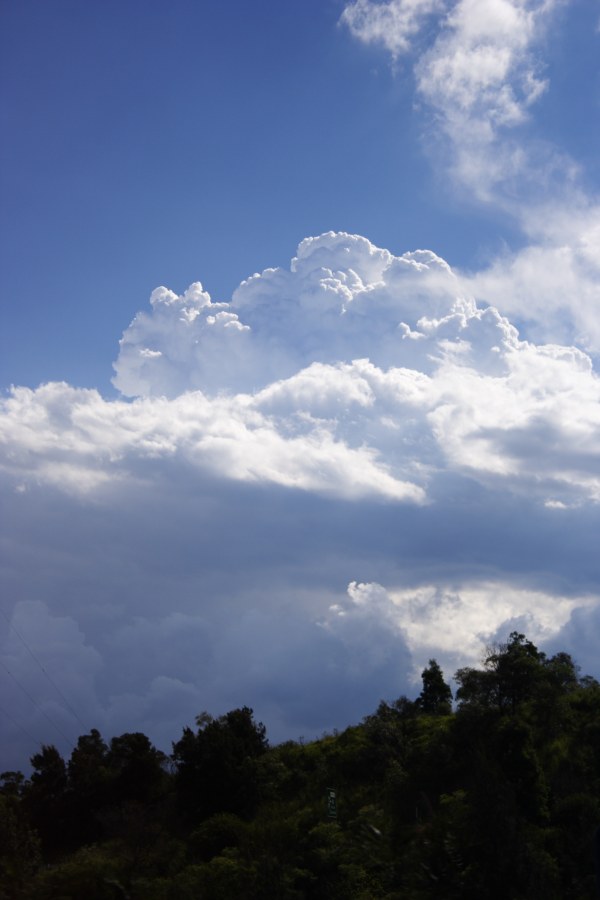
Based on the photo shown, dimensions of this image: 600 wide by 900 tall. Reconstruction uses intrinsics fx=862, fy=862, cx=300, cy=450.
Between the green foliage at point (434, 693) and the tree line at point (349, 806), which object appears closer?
the tree line at point (349, 806)

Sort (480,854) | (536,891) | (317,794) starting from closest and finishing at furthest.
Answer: (536,891) → (480,854) → (317,794)

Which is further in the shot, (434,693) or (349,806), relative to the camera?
(434,693)

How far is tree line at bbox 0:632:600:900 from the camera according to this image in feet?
93.7

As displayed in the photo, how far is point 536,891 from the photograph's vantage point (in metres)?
25.8

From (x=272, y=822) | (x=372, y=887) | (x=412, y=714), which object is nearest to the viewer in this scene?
(x=372, y=887)

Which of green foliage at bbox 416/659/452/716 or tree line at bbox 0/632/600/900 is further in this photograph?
green foliage at bbox 416/659/452/716

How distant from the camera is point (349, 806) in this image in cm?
4566

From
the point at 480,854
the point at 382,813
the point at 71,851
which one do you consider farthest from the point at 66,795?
the point at 480,854

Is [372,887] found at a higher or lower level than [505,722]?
lower

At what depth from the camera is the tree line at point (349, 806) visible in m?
28.5

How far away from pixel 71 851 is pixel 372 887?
26.7 meters

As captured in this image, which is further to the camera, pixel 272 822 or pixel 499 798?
pixel 272 822

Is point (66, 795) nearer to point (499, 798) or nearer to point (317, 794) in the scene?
point (317, 794)

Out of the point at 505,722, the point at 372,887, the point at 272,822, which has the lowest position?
the point at 372,887
